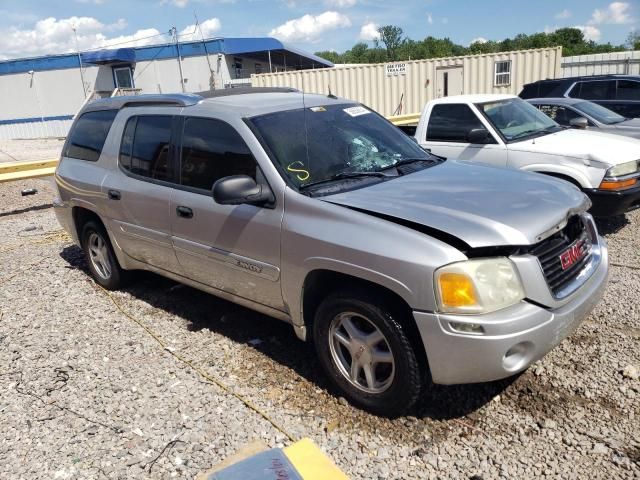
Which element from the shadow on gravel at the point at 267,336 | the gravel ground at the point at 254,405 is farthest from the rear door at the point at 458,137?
the shadow on gravel at the point at 267,336

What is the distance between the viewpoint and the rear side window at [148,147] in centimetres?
428

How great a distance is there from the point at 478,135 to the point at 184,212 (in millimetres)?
4119

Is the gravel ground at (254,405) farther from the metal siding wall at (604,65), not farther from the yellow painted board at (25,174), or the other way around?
the metal siding wall at (604,65)

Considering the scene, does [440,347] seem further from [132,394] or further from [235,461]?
[132,394]

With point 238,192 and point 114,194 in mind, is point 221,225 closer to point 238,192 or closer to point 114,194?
point 238,192

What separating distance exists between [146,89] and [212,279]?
27692mm

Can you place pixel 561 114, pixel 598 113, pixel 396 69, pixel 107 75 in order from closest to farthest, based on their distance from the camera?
pixel 561 114, pixel 598 113, pixel 396 69, pixel 107 75

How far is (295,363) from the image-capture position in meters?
Answer: 3.88

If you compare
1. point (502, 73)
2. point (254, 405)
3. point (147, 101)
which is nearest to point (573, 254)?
point (254, 405)

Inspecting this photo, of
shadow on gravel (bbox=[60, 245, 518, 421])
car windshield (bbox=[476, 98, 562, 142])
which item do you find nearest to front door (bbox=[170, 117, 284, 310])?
shadow on gravel (bbox=[60, 245, 518, 421])

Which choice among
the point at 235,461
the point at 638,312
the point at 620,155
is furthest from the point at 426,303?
the point at 620,155

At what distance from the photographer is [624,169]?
6.06 meters

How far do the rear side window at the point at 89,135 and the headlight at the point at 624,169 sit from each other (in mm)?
5225

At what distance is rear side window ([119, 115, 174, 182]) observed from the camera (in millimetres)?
4277
